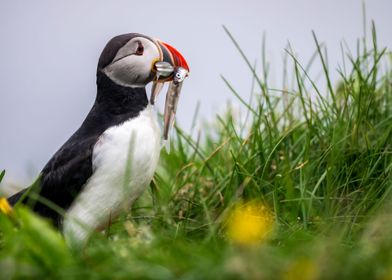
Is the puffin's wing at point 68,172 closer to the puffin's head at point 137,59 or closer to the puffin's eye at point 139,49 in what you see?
the puffin's head at point 137,59

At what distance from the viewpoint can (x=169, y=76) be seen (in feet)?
12.2

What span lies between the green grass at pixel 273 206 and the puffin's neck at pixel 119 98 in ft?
1.73

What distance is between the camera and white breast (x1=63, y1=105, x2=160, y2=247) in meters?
3.49

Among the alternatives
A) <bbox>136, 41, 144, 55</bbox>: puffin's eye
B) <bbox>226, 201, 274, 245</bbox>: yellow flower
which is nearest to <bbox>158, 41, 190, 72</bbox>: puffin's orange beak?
<bbox>136, 41, 144, 55</bbox>: puffin's eye

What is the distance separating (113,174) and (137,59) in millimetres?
592

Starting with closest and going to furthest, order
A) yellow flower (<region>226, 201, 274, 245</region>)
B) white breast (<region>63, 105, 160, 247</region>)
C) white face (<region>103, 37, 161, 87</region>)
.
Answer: yellow flower (<region>226, 201, 274, 245</region>) < white breast (<region>63, 105, 160, 247</region>) < white face (<region>103, 37, 161, 87</region>)

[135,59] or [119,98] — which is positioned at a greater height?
[135,59]

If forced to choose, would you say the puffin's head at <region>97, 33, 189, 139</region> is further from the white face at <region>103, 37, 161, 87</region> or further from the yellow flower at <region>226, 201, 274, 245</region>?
the yellow flower at <region>226, 201, 274, 245</region>

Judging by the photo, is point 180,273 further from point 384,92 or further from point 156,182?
point 384,92

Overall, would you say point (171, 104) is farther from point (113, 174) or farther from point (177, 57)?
point (113, 174)

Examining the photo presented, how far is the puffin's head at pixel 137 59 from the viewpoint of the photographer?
367 cm

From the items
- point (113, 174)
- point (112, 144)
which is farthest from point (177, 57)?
point (113, 174)

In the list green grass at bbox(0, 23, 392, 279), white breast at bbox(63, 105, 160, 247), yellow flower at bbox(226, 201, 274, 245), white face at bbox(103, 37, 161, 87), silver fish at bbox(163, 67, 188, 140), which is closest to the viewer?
green grass at bbox(0, 23, 392, 279)

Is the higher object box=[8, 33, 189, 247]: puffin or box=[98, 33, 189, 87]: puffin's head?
box=[98, 33, 189, 87]: puffin's head
